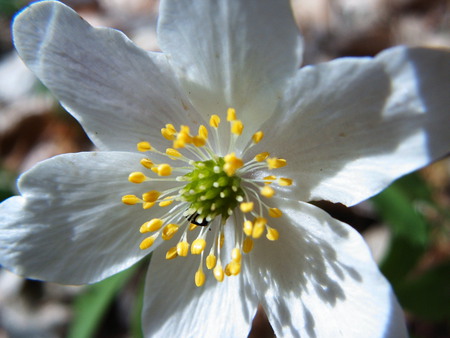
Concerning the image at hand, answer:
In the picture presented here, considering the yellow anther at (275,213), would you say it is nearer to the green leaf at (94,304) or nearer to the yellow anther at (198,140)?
the yellow anther at (198,140)

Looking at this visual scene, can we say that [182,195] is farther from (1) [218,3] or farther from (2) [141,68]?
(1) [218,3]

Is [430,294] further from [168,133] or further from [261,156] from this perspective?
[168,133]

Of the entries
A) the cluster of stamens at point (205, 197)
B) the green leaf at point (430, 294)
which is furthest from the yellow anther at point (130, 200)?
the green leaf at point (430, 294)

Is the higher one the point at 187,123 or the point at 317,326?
the point at 187,123

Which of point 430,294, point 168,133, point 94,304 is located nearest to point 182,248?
point 168,133

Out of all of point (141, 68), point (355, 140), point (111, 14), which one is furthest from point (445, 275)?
point (111, 14)

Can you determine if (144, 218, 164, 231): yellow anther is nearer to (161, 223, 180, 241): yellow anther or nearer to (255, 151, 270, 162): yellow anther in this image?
(161, 223, 180, 241): yellow anther
